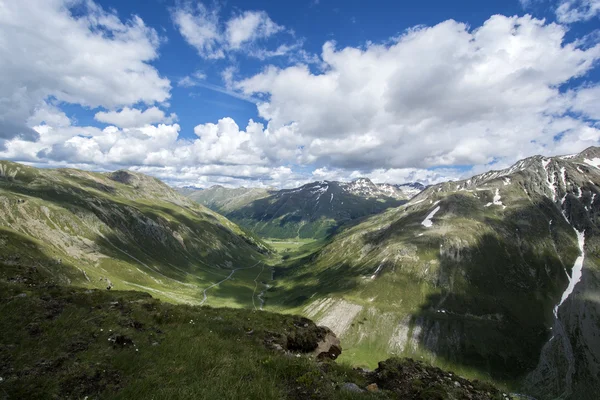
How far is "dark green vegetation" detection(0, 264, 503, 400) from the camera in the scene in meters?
11.8

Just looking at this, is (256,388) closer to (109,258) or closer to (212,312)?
(212,312)

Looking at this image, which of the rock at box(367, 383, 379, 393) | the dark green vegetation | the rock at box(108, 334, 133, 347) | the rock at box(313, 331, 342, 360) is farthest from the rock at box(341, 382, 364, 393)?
the rock at box(108, 334, 133, 347)

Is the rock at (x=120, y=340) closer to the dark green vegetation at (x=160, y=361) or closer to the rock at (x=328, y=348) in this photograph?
the dark green vegetation at (x=160, y=361)

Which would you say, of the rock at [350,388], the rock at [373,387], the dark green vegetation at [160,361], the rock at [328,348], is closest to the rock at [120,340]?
the dark green vegetation at [160,361]

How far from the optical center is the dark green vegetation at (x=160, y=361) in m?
11.8

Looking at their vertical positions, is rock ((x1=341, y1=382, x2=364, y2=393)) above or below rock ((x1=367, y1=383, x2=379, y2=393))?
above

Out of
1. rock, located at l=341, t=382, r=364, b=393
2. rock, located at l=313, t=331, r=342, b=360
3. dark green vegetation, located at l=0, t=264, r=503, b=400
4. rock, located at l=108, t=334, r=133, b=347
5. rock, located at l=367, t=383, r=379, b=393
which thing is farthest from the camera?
rock, located at l=313, t=331, r=342, b=360

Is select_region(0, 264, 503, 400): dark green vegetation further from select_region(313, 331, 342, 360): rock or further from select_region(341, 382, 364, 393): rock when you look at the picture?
select_region(313, 331, 342, 360): rock

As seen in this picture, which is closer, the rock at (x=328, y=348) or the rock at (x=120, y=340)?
the rock at (x=120, y=340)

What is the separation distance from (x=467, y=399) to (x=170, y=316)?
21.4 meters

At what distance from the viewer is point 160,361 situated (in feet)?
50.1

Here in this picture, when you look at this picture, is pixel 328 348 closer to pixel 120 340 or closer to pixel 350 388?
pixel 350 388

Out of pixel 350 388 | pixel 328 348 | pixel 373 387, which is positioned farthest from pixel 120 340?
pixel 328 348

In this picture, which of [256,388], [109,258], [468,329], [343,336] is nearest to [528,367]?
[468,329]
